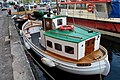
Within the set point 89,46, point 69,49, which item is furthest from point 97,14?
point 69,49

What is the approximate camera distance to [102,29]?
19.2 metres

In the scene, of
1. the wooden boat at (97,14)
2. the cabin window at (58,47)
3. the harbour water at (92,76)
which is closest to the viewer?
the harbour water at (92,76)

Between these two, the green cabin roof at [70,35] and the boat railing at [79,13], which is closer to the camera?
the green cabin roof at [70,35]

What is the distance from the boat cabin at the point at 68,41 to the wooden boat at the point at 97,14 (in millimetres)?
7938

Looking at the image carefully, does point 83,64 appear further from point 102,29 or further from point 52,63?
point 102,29

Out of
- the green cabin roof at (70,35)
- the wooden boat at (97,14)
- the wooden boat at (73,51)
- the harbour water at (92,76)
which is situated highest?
the wooden boat at (97,14)

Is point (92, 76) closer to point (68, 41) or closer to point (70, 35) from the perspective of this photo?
point (68, 41)

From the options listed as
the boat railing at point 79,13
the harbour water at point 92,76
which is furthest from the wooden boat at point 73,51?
the boat railing at point 79,13

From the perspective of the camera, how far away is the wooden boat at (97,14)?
1802 cm

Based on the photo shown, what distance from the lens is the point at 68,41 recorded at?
9.55 m

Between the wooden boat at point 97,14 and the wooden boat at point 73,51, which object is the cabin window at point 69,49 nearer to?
the wooden boat at point 73,51

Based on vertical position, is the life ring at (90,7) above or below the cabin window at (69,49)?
above

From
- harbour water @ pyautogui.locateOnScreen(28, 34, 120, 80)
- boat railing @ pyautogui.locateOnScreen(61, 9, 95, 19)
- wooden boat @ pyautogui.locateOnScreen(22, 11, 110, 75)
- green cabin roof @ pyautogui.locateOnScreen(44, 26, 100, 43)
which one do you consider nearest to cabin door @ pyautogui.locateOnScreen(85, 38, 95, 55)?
wooden boat @ pyautogui.locateOnScreen(22, 11, 110, 75)

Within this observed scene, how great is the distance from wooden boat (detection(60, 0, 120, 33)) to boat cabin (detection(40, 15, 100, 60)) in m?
7.94
